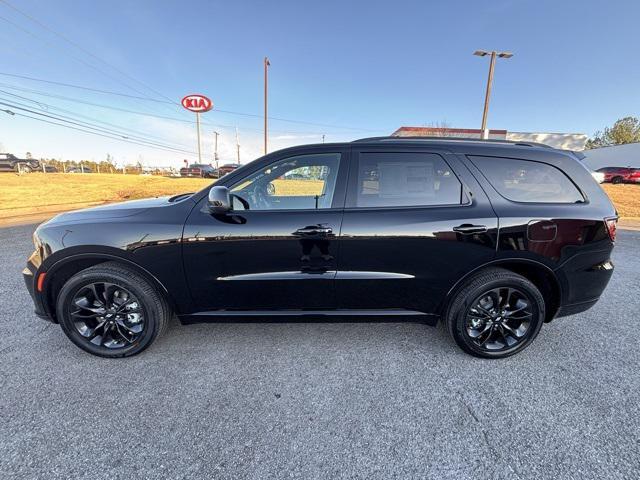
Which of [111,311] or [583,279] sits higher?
[583,279]

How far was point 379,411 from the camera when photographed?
205 cm

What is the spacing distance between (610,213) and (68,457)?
13.5 ft

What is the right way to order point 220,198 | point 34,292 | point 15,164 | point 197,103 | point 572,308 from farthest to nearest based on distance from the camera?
1. point 197,103
2. point 15,164
3. point 572,308
4. point 34,292
5. point 220,198

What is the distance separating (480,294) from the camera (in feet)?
8.34

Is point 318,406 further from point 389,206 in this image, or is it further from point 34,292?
point 34,292

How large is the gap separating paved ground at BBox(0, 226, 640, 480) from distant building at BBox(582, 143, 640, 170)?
42.2m

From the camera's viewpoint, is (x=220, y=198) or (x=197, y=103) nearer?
(x=220, y=198)

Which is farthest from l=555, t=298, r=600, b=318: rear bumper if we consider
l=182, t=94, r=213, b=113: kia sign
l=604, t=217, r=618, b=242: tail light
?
l=182, t=94, r=213, b=113: kia sign

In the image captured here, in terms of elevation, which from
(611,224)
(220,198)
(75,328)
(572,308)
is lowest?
(75,328)

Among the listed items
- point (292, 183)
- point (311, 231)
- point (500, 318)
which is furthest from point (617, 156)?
point (311, 231)

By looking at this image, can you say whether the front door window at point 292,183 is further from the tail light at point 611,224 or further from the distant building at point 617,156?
the distant building at point 617,156

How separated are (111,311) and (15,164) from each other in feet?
121


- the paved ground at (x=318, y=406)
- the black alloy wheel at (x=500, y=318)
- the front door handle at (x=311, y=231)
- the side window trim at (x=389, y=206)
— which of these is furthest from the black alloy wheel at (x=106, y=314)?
the black alloy wheel at (x=500, y=318)

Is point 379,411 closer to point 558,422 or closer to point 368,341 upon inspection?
point 368,341
